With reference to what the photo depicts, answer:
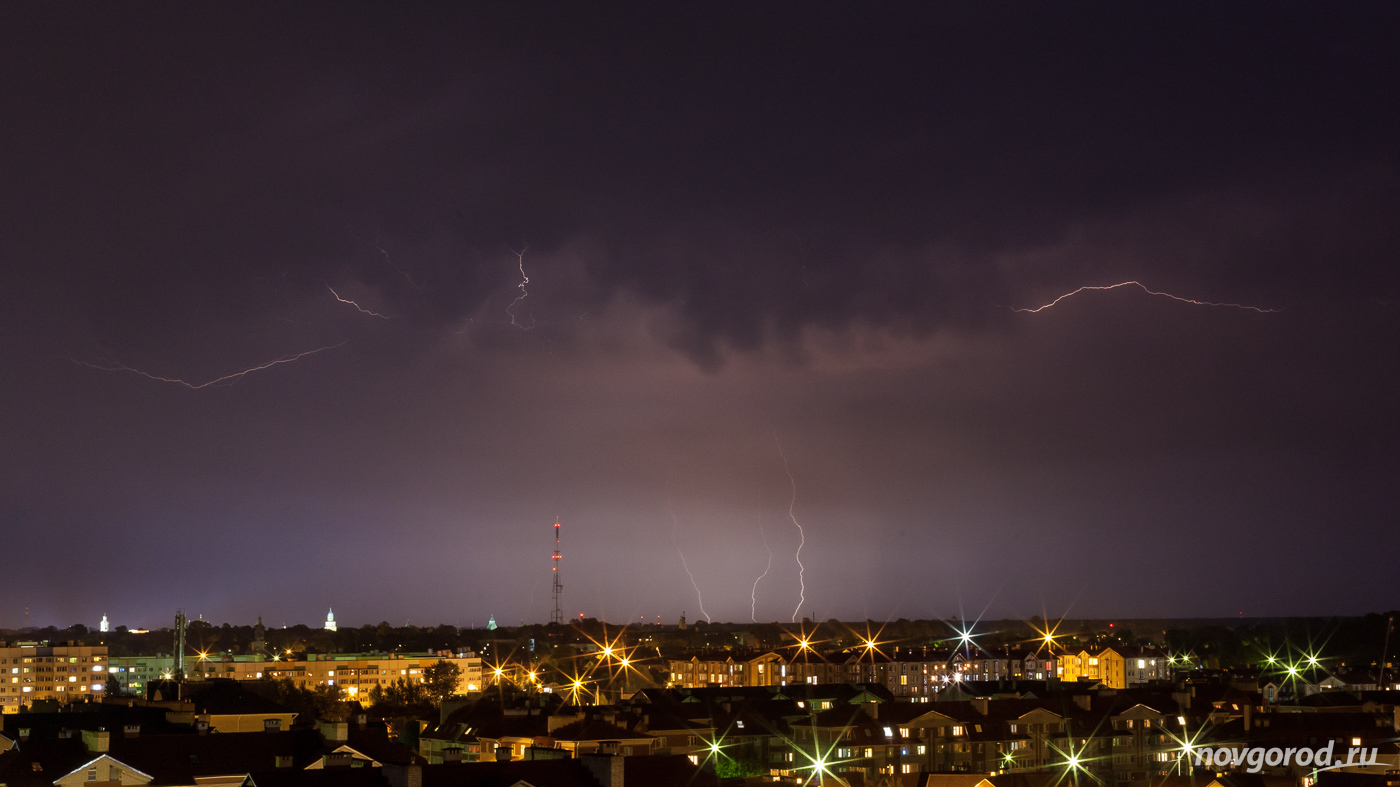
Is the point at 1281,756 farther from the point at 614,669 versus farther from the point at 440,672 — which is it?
the point at 614,669

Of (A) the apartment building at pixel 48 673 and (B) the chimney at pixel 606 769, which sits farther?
(A) the apartment building at pixel 48 673

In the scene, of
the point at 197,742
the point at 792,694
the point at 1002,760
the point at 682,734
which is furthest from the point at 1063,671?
the point at 197,742

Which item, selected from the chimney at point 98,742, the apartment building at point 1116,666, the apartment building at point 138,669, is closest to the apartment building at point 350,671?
the apartment building at point 138,669

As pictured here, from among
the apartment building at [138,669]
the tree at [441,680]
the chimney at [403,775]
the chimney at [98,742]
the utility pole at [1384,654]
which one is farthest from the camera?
the apartment building at [138,669]
